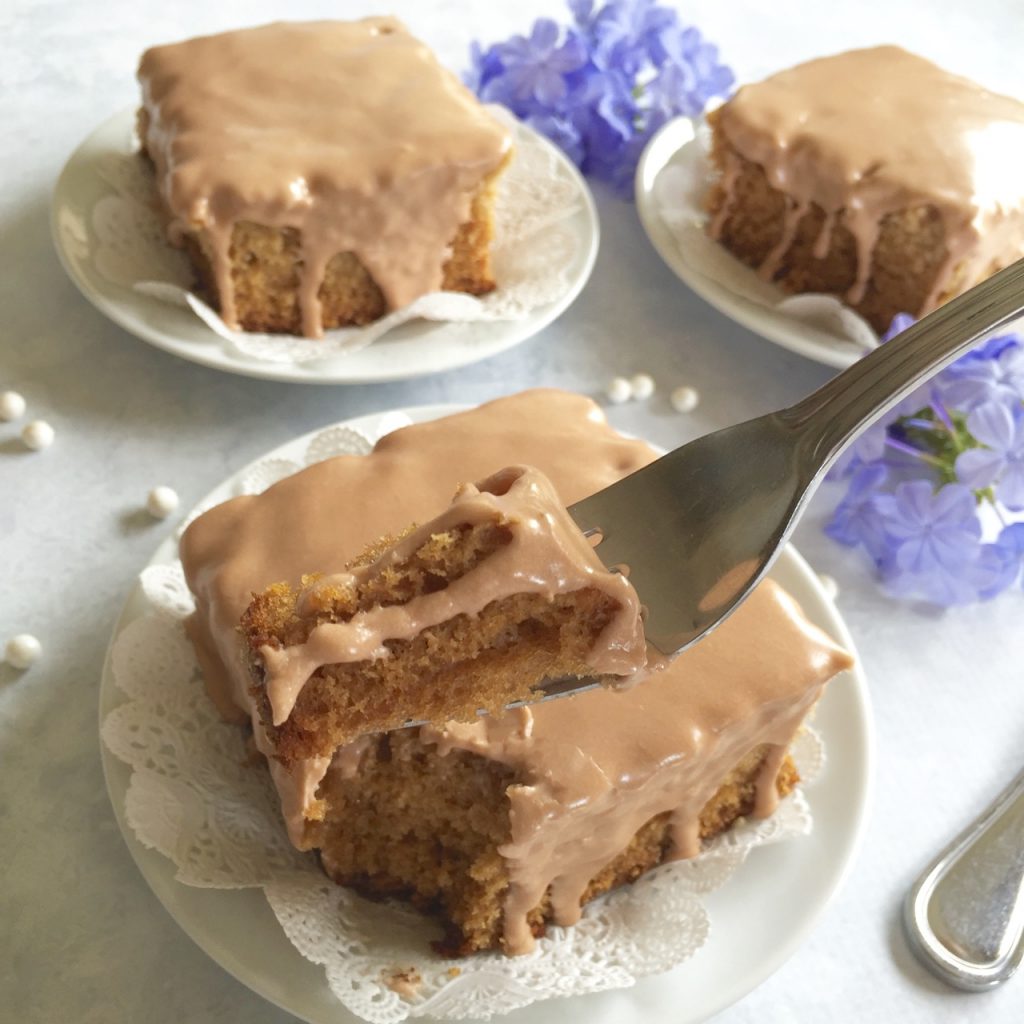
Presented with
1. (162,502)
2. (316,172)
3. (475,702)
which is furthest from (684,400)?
(475,702)

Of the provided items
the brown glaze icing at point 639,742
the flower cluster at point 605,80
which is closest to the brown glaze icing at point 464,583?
the brown glaze icing at point 639,742

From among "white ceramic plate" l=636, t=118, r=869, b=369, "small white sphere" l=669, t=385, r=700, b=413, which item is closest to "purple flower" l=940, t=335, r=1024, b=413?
"white ceramic plate" l=636, t=118, r=869, b=369

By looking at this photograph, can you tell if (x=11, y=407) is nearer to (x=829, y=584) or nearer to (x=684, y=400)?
(x=684, y=400)

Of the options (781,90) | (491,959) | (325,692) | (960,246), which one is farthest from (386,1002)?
(781,90)

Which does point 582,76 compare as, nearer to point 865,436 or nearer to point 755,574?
point 865,436

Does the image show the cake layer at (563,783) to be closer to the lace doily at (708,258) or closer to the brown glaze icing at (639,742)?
the brown glaze icing at (639,742)

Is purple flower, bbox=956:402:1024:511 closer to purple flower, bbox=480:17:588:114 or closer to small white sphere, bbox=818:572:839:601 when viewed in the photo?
small white sphere, bbox=818:572:839:601
